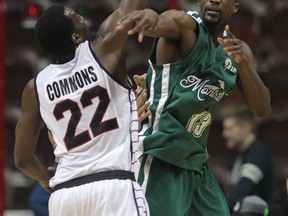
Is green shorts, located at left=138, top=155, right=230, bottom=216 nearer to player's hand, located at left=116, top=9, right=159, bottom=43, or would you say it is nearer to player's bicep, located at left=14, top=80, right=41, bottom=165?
player's bicep, located at left=14, top=80, right=41, bottom=165

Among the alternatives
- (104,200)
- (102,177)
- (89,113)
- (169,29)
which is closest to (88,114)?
(89,113)

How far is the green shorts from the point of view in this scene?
5164 mm

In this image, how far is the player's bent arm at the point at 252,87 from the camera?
5223mm

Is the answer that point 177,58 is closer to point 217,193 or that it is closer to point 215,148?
point 217,193

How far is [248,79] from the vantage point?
17.2ft

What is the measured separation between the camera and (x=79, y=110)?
181 inches

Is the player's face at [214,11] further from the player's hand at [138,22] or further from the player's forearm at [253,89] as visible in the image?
the player's hand at [138,22]

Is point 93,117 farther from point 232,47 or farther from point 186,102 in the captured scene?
point 232,47

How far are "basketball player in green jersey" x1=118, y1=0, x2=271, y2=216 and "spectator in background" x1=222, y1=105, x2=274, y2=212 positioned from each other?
1444 millimetres

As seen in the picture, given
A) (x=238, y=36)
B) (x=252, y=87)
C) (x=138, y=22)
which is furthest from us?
(x=238, y=36)

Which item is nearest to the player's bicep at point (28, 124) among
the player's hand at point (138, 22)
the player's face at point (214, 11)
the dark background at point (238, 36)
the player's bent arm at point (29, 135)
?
the player's bent arm at point (29, 135)

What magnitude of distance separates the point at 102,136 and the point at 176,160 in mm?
729

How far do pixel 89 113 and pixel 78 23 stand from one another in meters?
0.45

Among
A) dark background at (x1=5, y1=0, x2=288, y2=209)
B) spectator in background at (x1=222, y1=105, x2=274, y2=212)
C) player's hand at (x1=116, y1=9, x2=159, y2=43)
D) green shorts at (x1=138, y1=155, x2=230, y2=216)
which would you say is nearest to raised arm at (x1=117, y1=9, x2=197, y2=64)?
player's hand at (x1=116, y1=9, x2=159, y2=43)
